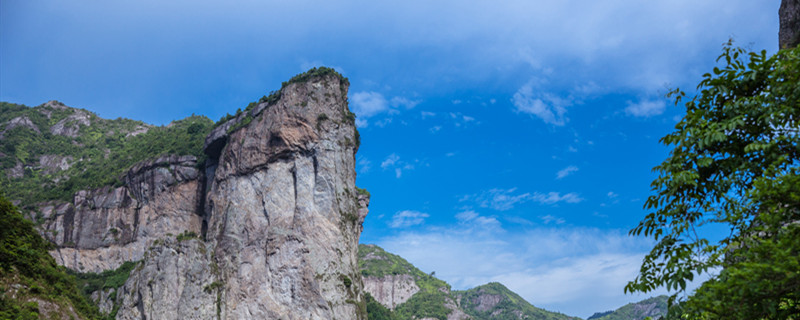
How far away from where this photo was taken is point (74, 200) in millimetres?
62469

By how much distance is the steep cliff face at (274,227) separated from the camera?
159 ft

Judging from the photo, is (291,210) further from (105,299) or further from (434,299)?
(434,299)

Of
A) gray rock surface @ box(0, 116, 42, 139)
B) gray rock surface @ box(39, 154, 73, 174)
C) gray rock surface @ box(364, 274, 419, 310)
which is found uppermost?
gray rock surface @ box(0, 116, 42, 139)

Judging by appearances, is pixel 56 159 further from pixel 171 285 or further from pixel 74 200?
pixel 171 285

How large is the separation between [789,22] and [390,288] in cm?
12959

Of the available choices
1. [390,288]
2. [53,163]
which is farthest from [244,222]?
[390,288]

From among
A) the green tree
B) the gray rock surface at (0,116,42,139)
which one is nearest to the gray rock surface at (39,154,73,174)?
the gray rock surface at (0,116,42,139)

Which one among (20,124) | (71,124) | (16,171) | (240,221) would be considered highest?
(71,124)

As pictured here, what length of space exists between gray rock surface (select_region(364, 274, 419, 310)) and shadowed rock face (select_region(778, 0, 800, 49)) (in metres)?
122

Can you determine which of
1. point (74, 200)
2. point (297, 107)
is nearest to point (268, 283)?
point (297, 107)

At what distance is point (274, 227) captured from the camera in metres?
53.2

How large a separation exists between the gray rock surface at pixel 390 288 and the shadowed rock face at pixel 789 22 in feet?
401

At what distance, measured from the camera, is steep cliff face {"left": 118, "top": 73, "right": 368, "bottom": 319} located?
4856 centimetres

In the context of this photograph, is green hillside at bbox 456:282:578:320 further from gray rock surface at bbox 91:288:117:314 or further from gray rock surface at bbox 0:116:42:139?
gray rock surface at bbox 91:288:117:314
